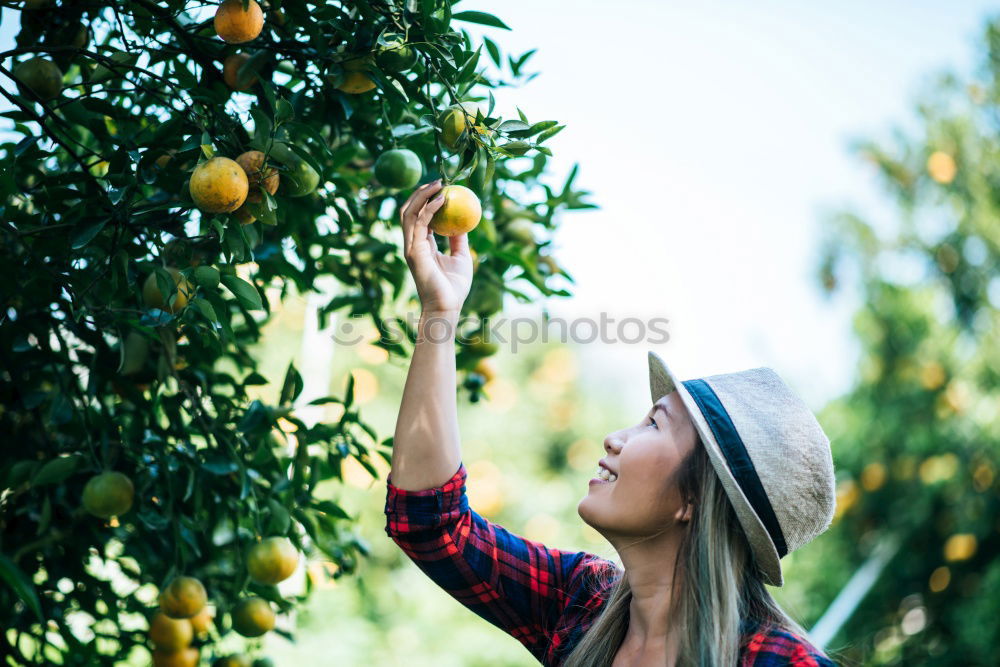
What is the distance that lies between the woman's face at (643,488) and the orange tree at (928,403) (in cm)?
360

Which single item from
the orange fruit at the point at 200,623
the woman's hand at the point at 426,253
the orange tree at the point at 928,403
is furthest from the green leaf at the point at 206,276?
the orange tree at the point at 928,403

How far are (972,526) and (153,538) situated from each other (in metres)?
4.12

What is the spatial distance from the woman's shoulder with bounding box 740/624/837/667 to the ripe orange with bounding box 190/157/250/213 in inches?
34.7

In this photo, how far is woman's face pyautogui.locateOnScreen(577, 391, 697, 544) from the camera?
1.25m

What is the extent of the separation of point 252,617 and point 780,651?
2.82 feet

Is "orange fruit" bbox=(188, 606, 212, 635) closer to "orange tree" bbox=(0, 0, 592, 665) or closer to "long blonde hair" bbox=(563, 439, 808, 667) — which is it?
"orange tree" bbox=(0, 0, 592, 665)

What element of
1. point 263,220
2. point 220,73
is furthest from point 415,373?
point 220,73

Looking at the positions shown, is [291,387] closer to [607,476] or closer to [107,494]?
[107,494]

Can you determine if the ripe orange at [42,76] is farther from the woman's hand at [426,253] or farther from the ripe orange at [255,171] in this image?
the woman's hand at [426,253]

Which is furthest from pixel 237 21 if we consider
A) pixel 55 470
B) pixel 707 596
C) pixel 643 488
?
pixel 707 596

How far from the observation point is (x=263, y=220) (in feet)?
3.95

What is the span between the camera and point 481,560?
1.36 meters

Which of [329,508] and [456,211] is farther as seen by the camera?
[329,508]

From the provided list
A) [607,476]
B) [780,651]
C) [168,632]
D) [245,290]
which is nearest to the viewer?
[780,651]
